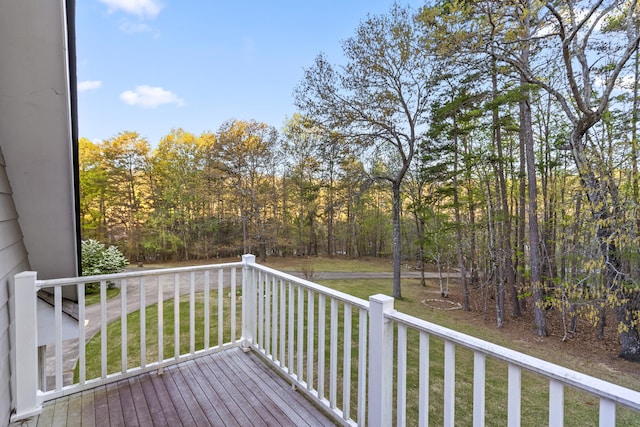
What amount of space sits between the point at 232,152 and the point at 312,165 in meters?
3.81

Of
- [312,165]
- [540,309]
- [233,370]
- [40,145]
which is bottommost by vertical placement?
[540,309]

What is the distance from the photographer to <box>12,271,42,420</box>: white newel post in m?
1.83

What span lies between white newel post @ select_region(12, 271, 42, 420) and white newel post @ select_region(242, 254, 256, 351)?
146 cm

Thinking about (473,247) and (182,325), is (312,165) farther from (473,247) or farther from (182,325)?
(182,325)

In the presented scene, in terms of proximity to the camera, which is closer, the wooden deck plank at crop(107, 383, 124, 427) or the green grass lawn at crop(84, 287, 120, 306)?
the wooden deck plank at crop(107, 383, 124, 427)

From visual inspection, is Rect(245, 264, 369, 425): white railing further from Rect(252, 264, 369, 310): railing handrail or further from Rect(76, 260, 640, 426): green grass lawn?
Rect(76, 260, 640, 426): green grass lawn

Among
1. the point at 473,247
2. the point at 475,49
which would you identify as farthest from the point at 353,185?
the point at 475,49

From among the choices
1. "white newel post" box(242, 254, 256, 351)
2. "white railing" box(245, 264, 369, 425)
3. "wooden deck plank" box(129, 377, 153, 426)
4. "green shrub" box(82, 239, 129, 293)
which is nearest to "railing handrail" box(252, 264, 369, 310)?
"white railing" box(245, 264, 369, 425)

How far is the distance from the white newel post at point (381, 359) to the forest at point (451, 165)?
4169 mm

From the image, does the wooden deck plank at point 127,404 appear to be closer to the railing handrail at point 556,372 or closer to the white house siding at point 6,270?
the white house siding at point 6,270

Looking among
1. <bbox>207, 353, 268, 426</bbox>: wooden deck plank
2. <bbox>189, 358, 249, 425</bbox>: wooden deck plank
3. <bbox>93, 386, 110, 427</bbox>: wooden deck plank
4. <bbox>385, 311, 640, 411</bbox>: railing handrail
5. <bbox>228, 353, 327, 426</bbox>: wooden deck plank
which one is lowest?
<bbox>228, 353, 327, 426</bbox>: wooden deck plank

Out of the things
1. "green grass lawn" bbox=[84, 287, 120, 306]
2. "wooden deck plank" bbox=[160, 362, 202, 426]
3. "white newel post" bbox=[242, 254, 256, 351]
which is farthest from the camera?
"green grass lawn" bbox=[84, 287, 120, 306]

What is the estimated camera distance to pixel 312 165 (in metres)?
13.9

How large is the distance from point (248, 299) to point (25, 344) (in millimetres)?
1549
